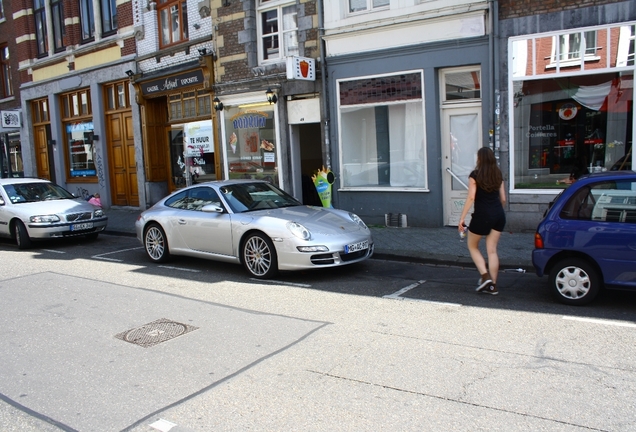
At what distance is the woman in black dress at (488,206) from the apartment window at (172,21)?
12415 mm

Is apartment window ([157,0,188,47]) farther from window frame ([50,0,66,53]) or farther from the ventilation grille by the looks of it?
the ventilation grille

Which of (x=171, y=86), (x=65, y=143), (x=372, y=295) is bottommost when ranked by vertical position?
(x=372, y=295)

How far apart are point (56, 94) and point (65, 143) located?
74.6 inches

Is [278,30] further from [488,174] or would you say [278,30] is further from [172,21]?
[488,174]

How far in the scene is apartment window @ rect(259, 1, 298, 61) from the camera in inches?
567

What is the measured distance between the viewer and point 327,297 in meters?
7.28

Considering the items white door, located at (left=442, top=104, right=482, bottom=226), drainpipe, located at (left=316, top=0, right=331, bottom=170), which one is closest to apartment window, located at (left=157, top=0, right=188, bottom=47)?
drainpipe, located at (left=316, top=0, right=331, bottom=170)

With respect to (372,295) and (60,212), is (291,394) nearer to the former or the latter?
(372,295)

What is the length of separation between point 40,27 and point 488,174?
21.7m

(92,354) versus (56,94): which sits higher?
(56,94)

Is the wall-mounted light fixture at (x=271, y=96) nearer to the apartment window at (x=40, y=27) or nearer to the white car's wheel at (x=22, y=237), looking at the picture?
the white car's wheel at (x=22, y=237)

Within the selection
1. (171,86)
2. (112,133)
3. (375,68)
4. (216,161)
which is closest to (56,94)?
(112,133)

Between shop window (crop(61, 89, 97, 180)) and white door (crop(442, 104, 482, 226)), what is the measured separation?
1377cm

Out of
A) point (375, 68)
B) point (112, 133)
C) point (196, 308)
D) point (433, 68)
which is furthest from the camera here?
point (112, 133)
